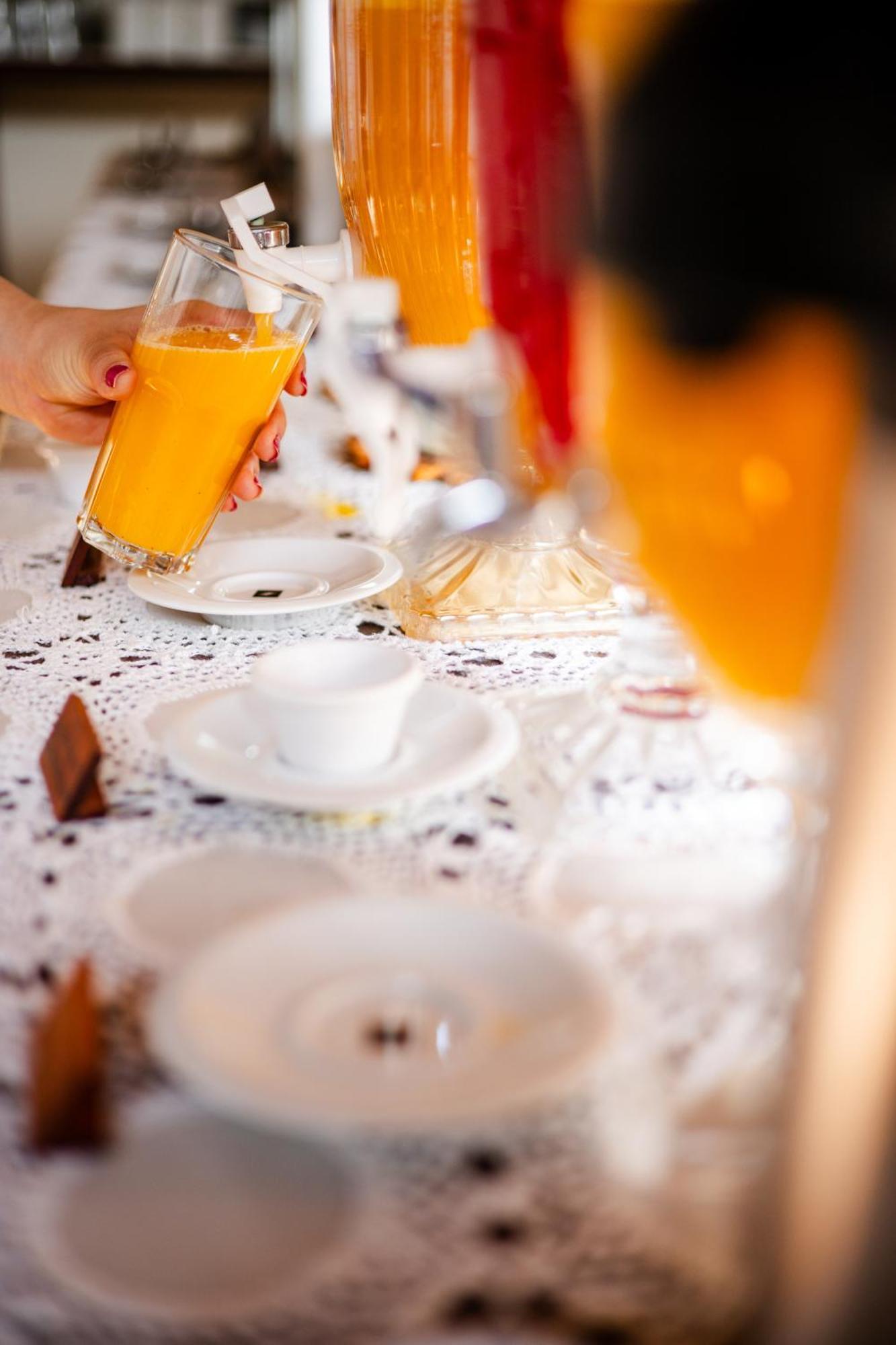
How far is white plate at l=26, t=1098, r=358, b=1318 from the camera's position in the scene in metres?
0.30

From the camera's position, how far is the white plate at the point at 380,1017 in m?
0.32

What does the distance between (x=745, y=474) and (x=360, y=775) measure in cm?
25

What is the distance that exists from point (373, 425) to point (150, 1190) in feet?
0.82

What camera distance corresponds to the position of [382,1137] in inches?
12.5

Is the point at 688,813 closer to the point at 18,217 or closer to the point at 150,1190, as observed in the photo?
the point at 150,1190

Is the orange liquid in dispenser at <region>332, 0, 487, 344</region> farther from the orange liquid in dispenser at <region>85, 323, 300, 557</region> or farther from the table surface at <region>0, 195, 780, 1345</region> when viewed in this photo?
the table surface at <region>0, 195, 780, 1345</region>

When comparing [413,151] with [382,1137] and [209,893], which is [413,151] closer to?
[209,893]

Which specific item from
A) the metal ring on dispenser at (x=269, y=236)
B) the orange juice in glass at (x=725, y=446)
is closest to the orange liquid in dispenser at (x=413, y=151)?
the metal ring on dispenser at (x=269, y=236)

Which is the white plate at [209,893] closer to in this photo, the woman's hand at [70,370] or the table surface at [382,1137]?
the table surface at [382,1137]

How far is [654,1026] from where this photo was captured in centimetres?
39

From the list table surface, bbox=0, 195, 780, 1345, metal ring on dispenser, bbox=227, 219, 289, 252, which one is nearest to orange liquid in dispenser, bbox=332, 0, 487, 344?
metal ring on dispenser, bbox=227, 219, 289, 252

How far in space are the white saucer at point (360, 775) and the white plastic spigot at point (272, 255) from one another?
7.4 inches

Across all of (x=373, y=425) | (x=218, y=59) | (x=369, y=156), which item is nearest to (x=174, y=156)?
(x=218, y=59)

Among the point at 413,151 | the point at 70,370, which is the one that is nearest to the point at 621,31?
the point at 413,151
